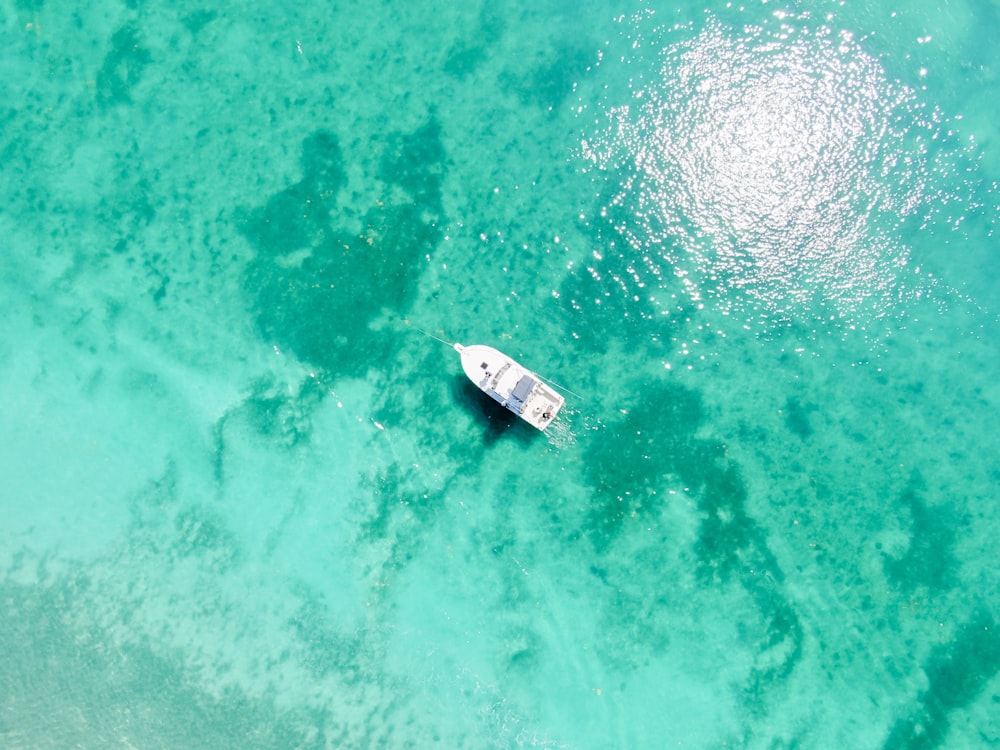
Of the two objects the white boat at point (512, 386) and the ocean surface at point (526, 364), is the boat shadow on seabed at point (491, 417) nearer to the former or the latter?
the ocean surface at point (526, 364)

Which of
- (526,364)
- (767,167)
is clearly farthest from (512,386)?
(767,167)

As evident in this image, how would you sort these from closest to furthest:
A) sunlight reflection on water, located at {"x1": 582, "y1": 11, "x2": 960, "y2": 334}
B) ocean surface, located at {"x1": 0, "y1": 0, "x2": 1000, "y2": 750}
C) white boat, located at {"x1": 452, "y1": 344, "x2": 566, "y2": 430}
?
white boat, located at {"x1": 452, "y1": 344, "x2": 566, "y2": 430}, ocean surface, located at {"x1": 0, "y1": 0, "x2": 1000, "y2": 750}, sunlight reflection on water, located at {"x1": 582, "y1": 11, "x2": 960, "y2": 334}

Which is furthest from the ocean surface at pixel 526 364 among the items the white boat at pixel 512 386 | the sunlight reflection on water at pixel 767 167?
the white boat at pixel 512 386

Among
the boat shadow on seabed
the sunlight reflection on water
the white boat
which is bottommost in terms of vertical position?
the boat shadow on seabed

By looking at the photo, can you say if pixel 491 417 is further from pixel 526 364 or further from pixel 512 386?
pixel 526 364

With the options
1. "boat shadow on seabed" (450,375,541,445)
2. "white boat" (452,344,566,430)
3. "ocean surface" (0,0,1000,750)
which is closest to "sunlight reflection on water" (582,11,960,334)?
"ocean surface" (0,0,1000,750)

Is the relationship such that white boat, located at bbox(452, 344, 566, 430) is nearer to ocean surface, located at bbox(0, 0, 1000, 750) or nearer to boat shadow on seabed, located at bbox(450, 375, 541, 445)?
boat shadow on seabed, located at bbox(450, 375, 541, 445)

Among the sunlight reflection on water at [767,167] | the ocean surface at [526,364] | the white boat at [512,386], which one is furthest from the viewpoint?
the sunlight reflection on water at [767,167]

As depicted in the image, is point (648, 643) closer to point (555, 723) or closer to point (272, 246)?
point (555, 723)
